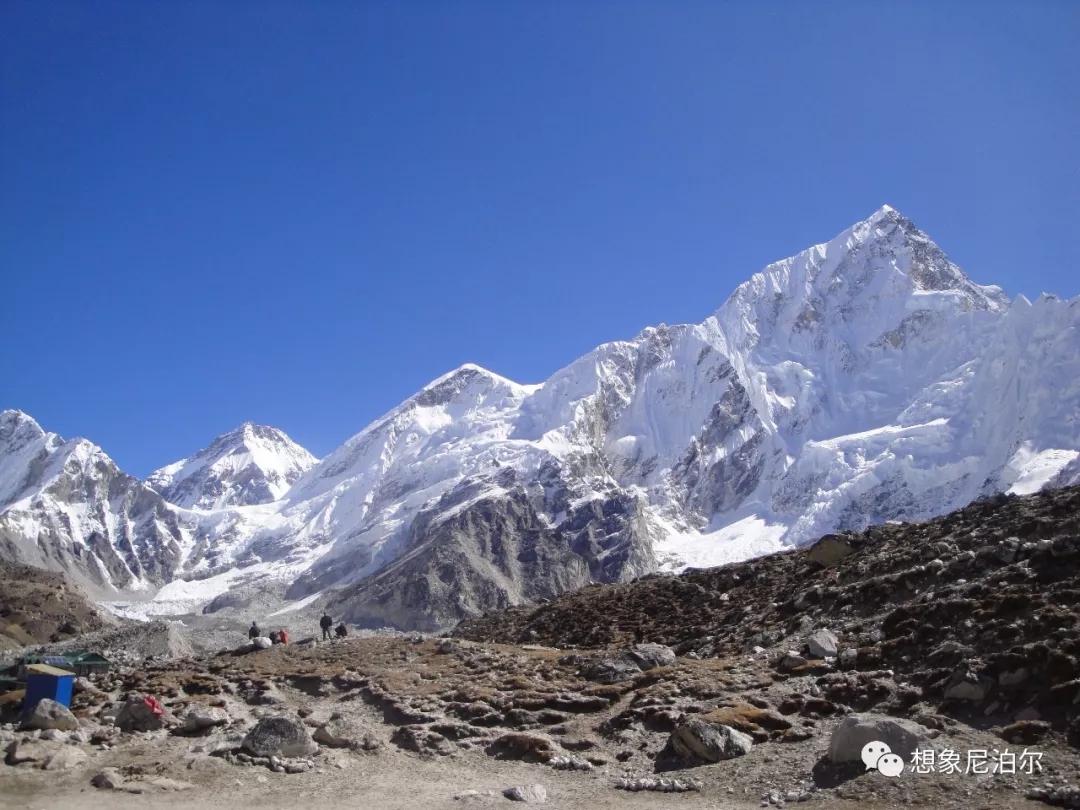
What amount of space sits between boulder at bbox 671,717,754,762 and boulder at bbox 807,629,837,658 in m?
6.00

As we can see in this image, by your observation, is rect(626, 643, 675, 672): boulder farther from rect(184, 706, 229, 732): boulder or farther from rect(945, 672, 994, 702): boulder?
rect(184, 706, 229, 732): boulder

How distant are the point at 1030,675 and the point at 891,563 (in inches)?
494

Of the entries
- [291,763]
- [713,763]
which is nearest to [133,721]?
[291,763]

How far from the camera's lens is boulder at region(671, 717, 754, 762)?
16.5m

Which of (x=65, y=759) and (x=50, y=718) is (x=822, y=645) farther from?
(x=50, y=718)

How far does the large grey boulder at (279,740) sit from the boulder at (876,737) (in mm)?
11050

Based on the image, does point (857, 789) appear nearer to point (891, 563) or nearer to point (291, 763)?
point (291, 763)

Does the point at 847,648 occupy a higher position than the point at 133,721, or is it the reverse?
the point at 847,648

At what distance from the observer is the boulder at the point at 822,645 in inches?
871

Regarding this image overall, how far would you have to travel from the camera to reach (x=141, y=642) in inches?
1859

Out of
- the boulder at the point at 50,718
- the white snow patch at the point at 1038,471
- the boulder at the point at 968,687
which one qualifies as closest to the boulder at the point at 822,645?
the boulder at the point at 968,687

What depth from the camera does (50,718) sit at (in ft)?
65.9

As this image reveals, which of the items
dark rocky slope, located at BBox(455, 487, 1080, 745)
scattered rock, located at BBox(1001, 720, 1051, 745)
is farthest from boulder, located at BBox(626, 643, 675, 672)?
scattered rock, located at BBox(1001, 720, 1051, 745)

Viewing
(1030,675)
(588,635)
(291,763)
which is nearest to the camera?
(1030,675)
